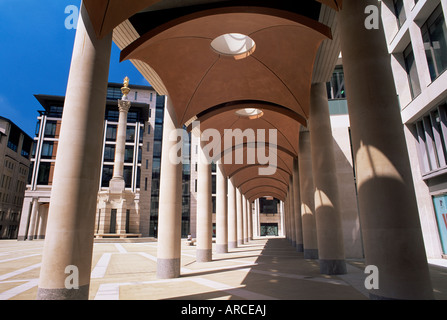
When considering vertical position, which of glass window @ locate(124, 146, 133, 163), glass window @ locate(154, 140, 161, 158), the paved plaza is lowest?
the paved plaza

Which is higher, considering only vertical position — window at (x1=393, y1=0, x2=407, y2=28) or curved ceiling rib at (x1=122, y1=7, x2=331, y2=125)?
window at (x1=393, y1=0, x2=407, y2=28)

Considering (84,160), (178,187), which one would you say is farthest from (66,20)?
(178,187)

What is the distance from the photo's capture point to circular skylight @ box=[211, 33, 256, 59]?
47.0 feet

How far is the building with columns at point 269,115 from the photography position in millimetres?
6000

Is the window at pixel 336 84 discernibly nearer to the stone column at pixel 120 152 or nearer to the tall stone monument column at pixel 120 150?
the tall stone monument column at pixel 120 150

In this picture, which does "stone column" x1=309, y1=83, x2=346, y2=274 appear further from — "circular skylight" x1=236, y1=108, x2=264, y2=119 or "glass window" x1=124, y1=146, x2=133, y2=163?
"glass window" x1=124, y1=146, x2=133, y2=163

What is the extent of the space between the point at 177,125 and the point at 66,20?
6417 millimetres

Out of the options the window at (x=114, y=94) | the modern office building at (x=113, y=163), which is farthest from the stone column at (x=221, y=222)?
the window at (x=114, y=94)

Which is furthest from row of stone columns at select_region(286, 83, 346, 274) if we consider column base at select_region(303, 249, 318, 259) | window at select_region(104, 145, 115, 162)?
window at select_region(104, 145, 115, 162)

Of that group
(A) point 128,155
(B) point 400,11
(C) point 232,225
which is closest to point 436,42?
(B) point 400,11

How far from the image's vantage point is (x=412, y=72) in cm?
2105
